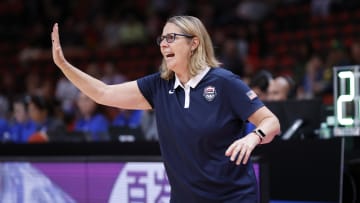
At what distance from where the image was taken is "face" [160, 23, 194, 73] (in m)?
4.50

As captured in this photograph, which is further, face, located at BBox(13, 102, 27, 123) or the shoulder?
face, located at BBox(13, 102, 27, 123)

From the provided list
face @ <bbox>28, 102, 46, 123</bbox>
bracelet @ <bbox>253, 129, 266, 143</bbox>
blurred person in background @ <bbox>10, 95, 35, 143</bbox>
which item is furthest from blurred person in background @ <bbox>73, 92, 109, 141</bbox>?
bracelet @ <bbox>253, 129, 266, 143</bbox>

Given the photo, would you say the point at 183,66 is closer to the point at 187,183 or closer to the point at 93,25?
the point at 187,183

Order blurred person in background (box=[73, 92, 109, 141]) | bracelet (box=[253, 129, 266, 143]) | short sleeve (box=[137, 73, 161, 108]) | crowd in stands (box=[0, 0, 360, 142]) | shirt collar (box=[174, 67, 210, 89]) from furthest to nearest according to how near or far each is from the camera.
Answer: crowd in stands (box=[0, 0, 360, 142]), blurred person in background (box=[73, 92, 109, 141]), short sleeve (box=[137, 73, 161, 108]), shirt collar (box=[174, 67, 210, 89]), bracelet (box=[253, 129, 266, 143])

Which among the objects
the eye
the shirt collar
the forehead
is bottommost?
the shirt collar

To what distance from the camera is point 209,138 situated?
4.34 m

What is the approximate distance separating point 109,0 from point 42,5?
1868 mm

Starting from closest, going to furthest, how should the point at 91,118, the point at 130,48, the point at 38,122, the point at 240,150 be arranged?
the point at 240,150
the point at 38,122
the point at 91,118
the point at 130,48

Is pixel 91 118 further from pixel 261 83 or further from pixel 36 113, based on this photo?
pixel 261 83

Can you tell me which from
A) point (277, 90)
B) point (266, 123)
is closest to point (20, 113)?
point (277, 90)

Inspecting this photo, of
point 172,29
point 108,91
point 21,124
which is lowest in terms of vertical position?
point 21,124

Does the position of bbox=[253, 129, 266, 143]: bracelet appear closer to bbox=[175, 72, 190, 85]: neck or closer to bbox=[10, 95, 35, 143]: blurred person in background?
bbox=[175, 72, 190, 85]: neck

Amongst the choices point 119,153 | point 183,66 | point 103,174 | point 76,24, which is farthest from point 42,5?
point 183,66

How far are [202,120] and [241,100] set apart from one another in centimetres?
25
